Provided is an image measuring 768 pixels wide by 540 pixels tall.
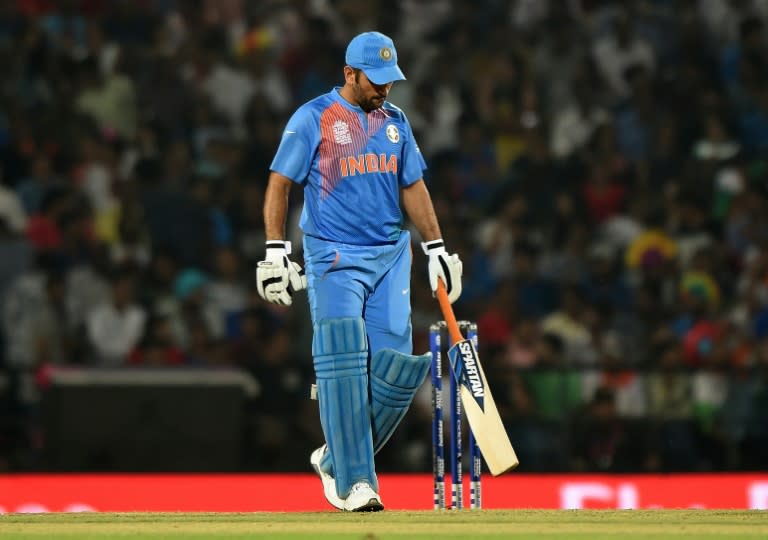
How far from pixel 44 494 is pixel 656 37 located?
7240 millimetres

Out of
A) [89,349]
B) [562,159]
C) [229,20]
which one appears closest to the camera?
[89,349]

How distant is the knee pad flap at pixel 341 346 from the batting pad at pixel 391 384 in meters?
0.11

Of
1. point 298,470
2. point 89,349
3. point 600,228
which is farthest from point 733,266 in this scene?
point 89,349

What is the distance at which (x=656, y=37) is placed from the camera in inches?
563

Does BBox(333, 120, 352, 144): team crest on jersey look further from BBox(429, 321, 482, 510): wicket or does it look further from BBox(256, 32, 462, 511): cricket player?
BBox(429, 321, 482, 510): wicket

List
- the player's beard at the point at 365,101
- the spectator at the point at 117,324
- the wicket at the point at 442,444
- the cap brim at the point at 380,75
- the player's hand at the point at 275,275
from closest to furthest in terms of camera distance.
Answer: the player's hand at the point at 275,275 → the cap brim at the point at 380,75 → the player's beard at the point at 365,101 → the wicket at the point at 442,444 → the spectator at the point at 117,324

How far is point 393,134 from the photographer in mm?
6781

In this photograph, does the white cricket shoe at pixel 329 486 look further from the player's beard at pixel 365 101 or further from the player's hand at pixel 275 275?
the player's beard at pixel 365 101

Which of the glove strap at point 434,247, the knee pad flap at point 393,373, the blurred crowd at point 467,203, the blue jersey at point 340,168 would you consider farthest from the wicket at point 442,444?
the blurred crowd at point 467,203

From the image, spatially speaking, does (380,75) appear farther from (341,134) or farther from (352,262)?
(352,262)

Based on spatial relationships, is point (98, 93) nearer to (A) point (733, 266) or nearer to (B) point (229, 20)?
(B) point (229, 20)

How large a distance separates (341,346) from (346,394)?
20 centimetres

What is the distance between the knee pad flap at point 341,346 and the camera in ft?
21.5

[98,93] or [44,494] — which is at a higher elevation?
[98,93]
